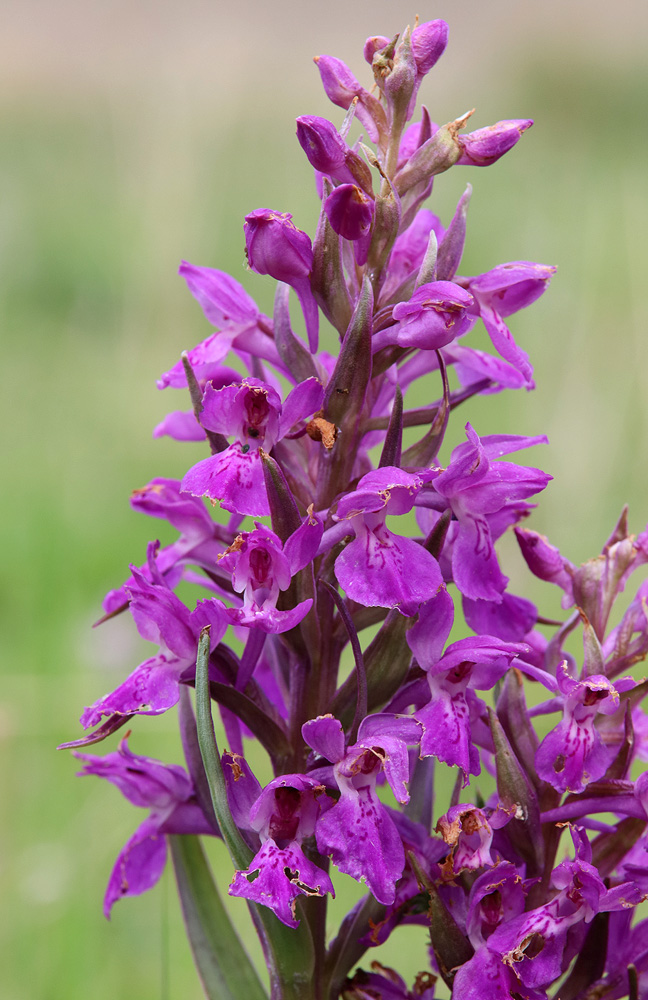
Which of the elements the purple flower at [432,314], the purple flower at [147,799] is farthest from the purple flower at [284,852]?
the purple flower at [432,314]

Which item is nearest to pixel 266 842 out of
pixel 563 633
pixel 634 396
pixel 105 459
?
pixel 563 633

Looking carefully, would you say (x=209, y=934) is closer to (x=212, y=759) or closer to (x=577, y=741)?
(x=212, y=759)

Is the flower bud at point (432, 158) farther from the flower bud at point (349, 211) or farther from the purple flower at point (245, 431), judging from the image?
the purple flower at point (245, 431)

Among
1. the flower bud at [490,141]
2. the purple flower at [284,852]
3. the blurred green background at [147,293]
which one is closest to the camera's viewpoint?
the purple flower at [284,852]

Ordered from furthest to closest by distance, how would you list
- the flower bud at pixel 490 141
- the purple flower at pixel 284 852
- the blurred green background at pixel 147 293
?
1. the blurred green background at pixel 147 293
2. the flower bud at pixel 490 141
3. the purple flower at pixel 284 852

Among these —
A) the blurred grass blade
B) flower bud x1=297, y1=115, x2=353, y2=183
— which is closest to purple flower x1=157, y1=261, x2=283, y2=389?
flower bud x1=297, y1=115, x2=353, y2=183
